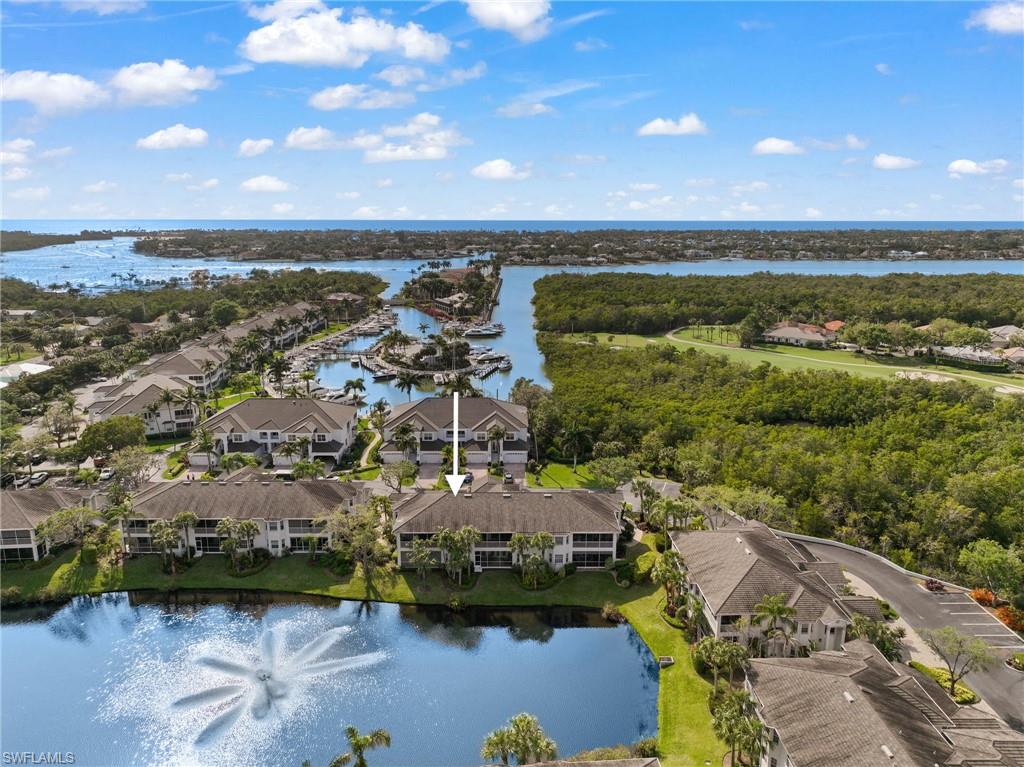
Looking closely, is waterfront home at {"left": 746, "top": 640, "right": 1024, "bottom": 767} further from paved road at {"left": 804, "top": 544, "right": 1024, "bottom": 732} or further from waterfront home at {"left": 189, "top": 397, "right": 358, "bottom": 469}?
waterfront home at {"left": 189, "top": 397, "right": 358, "bottom": 469}

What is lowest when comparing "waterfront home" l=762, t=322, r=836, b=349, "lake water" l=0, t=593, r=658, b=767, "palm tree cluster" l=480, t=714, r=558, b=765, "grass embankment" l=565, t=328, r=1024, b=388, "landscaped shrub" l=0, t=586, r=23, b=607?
"lake water" l=0, t=593, r=658, b=767

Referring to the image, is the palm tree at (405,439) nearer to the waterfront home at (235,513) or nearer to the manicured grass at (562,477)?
the manicured grass at (562,477)

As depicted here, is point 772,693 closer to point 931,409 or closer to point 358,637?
point 358,637

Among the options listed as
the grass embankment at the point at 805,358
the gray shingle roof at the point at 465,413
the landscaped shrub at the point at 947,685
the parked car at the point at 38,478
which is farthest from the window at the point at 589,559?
the grass embankment at the point at 805,358

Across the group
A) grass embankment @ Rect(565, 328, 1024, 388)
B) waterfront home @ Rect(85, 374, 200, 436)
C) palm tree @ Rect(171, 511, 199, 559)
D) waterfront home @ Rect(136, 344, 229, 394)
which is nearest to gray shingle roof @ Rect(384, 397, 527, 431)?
waterfront home @ Rect(85, 374, 200, 436)

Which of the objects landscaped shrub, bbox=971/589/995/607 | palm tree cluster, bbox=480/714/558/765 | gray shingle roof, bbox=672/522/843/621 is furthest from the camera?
landscaped shrub, bbox=971/589/995/607

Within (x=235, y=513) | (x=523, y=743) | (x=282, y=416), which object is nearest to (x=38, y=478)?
(x=282, y=416)

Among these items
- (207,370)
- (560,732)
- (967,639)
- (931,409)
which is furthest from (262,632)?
(931,409)
